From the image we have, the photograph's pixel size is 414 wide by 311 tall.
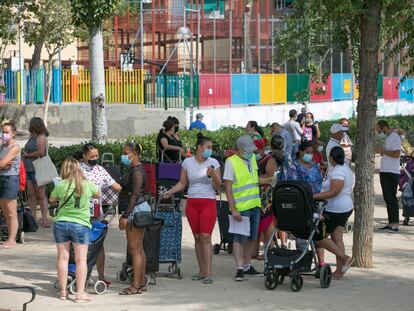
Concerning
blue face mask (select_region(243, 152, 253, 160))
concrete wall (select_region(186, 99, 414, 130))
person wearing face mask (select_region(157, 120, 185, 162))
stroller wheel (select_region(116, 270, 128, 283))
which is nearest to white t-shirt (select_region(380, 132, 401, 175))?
person wearing face mask (select_region(157, 120, 185, 162))

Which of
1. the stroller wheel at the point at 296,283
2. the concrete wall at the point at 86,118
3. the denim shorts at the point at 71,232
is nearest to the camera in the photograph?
the denim shorts at the point at 71,232

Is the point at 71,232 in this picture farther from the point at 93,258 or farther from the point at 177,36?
the point at 177,36

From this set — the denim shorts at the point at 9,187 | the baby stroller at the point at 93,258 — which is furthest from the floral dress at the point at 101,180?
the denim shorts at the point at 9,187

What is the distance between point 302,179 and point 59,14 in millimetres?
22014

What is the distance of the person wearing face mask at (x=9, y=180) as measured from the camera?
13172 millimetres

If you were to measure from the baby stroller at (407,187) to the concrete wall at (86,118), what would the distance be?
1285 centimetres

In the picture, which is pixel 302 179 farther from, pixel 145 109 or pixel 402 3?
pixel 145 109

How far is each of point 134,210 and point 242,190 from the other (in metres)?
1.38

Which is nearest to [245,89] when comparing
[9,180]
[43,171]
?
[43,171]

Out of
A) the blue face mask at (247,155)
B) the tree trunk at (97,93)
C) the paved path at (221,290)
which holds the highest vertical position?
the tree trunk at (97,93)

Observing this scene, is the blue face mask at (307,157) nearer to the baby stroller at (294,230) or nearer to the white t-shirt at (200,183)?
the baby stroller at (294,230)

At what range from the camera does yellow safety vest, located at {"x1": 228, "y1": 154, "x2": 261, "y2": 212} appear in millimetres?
11305

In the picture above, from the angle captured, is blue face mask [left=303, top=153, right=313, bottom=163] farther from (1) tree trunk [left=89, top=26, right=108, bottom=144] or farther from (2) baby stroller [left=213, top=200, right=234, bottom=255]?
(1) tree trunk [left=89, top=26, right=108, bottom=144]

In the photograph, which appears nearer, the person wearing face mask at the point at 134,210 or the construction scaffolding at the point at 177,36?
the person wearing face mask at the point at 134,210
